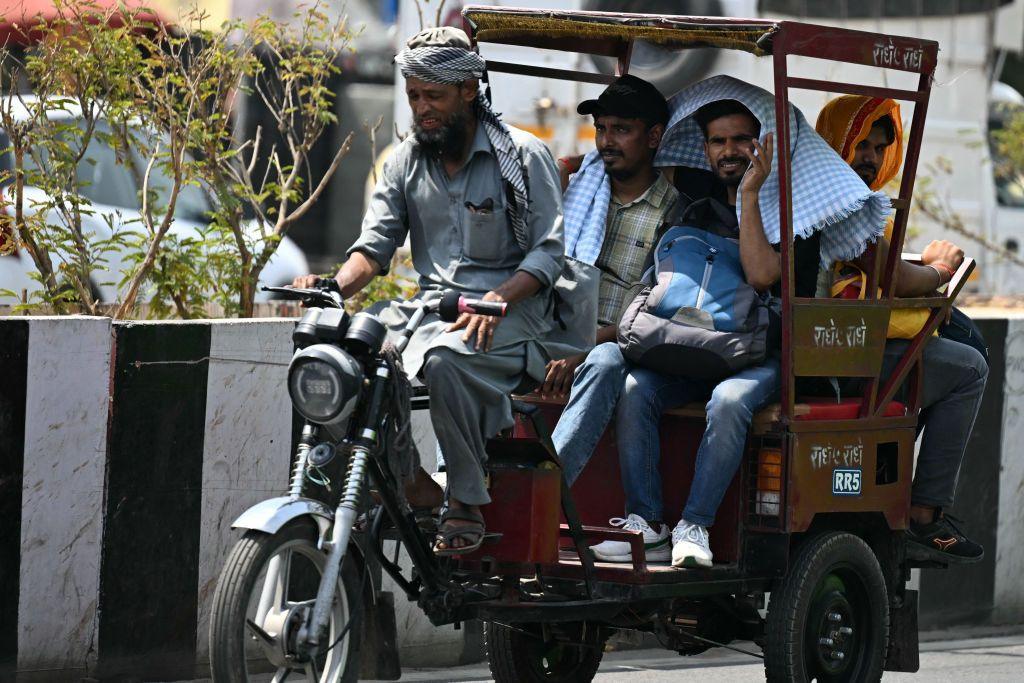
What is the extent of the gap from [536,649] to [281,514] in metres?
1.86

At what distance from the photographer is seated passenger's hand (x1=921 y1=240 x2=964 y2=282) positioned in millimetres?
5875

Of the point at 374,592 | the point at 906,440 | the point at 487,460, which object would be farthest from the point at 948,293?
the point at 374,592

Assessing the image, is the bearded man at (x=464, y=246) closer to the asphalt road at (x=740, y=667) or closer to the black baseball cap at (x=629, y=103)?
the black baseball cap at (x=629, y=103)

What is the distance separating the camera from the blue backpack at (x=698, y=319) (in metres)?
5.20

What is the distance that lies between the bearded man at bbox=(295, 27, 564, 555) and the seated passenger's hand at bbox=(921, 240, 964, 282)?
160 centimetres

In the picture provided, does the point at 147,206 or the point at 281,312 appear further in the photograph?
the point at 281,312

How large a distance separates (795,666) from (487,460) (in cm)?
123

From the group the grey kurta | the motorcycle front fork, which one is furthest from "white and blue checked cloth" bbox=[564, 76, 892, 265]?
the motorcycle front fork

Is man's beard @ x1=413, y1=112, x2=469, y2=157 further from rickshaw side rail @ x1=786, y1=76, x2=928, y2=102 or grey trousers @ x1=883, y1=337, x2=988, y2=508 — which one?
grey trousers @ x1=883, y1=337, x2=988, y2=508

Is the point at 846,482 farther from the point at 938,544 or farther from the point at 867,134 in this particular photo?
the point at 867,134

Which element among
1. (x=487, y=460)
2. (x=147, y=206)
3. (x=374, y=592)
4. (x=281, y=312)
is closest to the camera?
(x=374, y=592)

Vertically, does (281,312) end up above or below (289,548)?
above

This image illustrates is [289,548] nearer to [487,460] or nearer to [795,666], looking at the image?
[487,460]

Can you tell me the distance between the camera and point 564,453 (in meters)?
5.18
